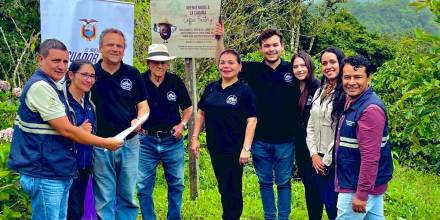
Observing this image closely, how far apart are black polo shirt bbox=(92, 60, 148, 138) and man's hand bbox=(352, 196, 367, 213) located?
76.8 inches

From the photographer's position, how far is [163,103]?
505cm

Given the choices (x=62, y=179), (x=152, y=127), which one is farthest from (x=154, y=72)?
(x=62, y=179)

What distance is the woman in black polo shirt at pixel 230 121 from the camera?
484cm

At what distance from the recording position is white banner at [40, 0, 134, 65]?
16.8ft

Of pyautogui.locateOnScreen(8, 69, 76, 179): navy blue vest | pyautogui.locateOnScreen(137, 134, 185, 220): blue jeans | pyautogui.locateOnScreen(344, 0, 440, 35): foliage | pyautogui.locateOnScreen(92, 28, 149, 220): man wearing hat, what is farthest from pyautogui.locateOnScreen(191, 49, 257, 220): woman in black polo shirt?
pyautogui.locateOnScreen(344, 0, 440, 35): foliage

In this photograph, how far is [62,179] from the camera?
375 centimetres

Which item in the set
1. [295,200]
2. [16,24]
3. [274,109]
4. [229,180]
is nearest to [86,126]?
[229,180]

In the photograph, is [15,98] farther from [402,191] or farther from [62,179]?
[402,191]

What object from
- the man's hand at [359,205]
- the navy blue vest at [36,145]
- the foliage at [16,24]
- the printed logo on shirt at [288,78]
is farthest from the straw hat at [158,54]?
the foliage at [16,24]

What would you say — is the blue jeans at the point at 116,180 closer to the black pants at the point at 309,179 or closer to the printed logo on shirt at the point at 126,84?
the printed logo on shirt at the point at 126,84

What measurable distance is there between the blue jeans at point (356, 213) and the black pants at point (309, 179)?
47.2 inches

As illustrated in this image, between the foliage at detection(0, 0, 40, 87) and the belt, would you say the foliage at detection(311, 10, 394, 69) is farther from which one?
the belt

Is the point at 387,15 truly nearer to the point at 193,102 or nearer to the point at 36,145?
the point at 193,102

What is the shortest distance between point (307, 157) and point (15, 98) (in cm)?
382
